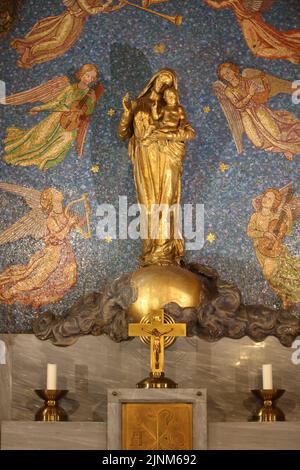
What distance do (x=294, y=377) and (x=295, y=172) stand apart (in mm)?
1965

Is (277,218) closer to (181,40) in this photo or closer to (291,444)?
(181,40)

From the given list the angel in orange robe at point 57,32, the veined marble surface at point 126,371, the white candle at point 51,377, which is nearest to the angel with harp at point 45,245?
the veined marble surface at point 126,371

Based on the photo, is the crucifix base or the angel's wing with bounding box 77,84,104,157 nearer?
the crucifix base

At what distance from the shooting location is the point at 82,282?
8719mm

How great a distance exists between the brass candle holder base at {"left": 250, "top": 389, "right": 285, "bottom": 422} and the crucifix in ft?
2.55

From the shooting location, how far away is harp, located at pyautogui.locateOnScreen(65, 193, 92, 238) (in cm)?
889

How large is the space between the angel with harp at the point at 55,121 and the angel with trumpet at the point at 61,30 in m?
0.26

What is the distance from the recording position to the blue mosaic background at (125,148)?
880cm

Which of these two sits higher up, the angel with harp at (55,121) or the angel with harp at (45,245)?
the angel with harp at (55,121)

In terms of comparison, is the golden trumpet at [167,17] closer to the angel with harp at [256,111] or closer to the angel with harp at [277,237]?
the angel with harp at [256,111]

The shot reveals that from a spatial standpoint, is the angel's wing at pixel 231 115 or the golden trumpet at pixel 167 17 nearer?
the angel's wing at pixel 231 115

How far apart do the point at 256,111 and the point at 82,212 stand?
1.85m

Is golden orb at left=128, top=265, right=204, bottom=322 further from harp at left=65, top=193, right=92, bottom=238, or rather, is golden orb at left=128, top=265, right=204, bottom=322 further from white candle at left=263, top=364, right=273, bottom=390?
harp at left=65, top=193, right=92, bottom=238

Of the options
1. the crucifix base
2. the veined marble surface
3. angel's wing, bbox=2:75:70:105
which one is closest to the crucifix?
the crucifix base
